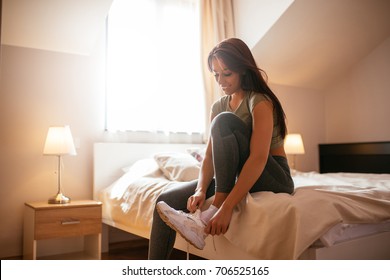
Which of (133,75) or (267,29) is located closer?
(133,75)

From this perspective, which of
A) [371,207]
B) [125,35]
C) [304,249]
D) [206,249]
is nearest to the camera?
[304,249]

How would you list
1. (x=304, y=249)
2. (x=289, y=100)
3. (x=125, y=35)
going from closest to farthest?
(x=304, y=249)
(x=125, y=35)
(x=289, y=100)

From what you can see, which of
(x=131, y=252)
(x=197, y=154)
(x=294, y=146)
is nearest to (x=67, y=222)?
(x=131, y=252)

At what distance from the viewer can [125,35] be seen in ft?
9.83

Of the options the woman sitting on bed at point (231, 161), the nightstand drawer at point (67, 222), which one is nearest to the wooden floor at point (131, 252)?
the nightstand drawer at point (67, 222)

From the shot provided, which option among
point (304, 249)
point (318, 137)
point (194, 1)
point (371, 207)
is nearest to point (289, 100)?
point (318, 137)

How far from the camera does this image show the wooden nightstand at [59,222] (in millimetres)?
2164

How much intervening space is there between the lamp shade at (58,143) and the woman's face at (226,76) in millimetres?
1301

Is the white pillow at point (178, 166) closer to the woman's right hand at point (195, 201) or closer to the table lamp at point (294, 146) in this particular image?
the woman's right hand at point (195, 201)

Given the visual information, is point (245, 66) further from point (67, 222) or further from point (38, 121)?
point (38, 121)

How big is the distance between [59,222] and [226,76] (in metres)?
1.43

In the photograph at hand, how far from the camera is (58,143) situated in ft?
7.65

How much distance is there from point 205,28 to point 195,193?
238 cm

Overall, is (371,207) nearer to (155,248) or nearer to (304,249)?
(304,249)
